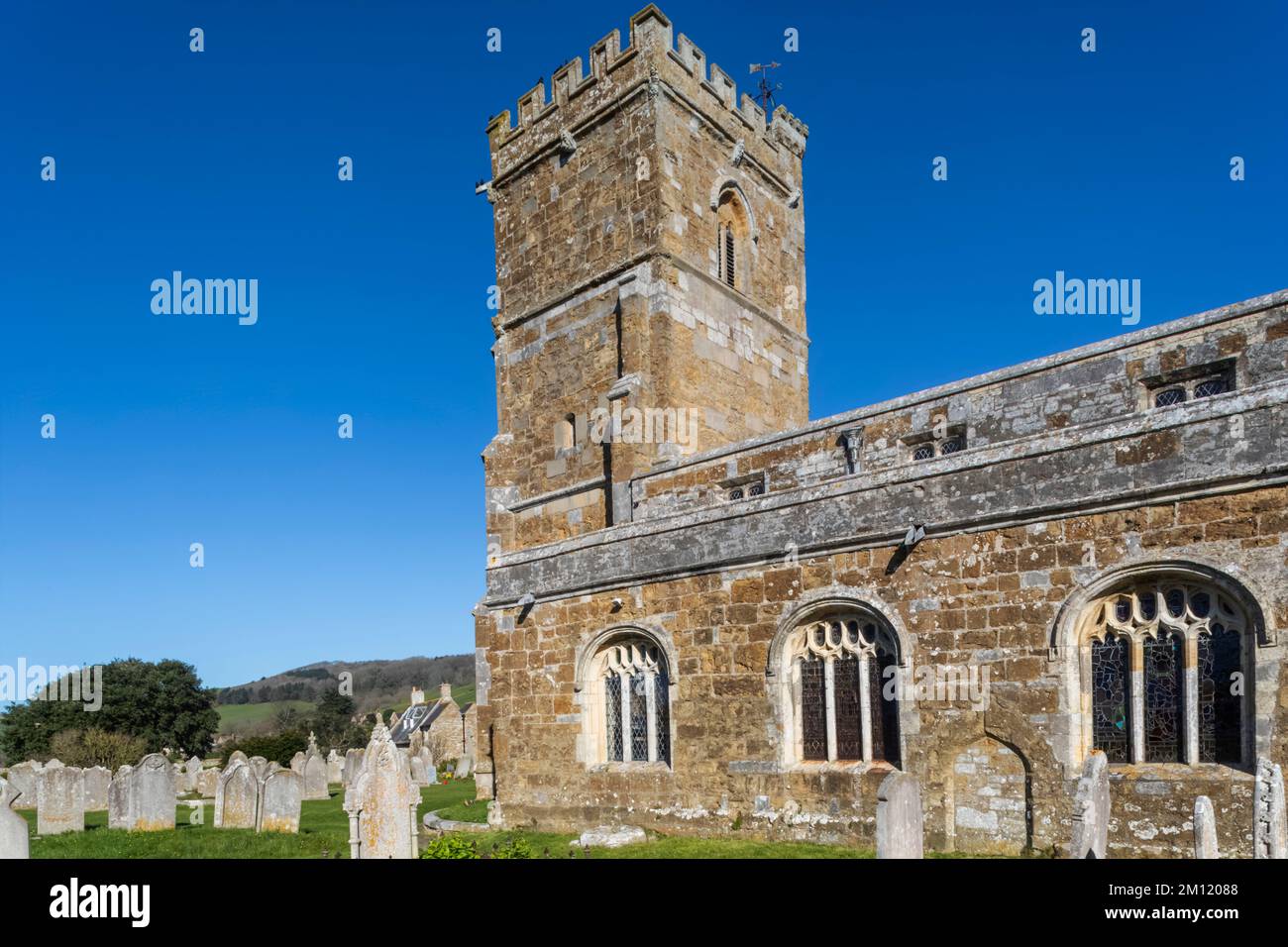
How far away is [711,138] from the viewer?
21.8m

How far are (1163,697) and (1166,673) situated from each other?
228 millimetres

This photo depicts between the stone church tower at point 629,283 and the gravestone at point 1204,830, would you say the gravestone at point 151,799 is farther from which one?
the gravestone at point 1204,830

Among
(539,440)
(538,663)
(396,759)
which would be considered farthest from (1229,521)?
(539,440)

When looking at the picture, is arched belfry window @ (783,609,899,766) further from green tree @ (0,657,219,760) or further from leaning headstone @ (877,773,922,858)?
green tree @ (0,657,219,760)

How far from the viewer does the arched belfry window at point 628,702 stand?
13828 millimetres

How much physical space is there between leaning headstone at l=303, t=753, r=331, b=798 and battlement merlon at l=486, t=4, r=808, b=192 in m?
15.0

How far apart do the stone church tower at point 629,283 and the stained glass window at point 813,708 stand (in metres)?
7.85

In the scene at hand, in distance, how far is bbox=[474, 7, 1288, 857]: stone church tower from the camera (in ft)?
30.2

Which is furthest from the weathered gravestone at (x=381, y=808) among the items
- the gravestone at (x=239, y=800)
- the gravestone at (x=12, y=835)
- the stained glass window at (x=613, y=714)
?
the gravestone at (x=239, y=800)

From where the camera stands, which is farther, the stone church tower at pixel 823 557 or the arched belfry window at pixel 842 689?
the arched belfry window at pixel 842 689

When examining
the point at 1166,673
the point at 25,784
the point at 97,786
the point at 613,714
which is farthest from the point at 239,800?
the point at 1166,673

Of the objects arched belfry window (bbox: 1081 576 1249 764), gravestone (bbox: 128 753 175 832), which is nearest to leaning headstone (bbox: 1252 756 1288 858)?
arched belfry window (bbox: 1081 576 1249 764)
